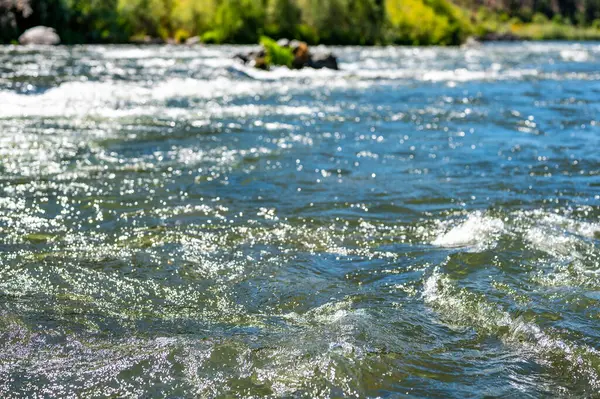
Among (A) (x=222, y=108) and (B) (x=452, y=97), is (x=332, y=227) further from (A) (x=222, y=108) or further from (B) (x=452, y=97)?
(B) (x=452, y=97)

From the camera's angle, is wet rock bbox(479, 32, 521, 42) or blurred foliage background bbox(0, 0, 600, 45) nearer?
blurred foliage background bbox(0, 0, 600, 45)

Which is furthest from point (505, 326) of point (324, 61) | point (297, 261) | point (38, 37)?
point (38, 37)

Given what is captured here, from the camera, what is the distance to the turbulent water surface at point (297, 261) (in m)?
4.04

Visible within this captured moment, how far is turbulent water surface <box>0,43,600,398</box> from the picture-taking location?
4.04 m

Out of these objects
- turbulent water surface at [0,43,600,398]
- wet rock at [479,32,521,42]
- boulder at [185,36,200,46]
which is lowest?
wet rock at [479,32,521,42]

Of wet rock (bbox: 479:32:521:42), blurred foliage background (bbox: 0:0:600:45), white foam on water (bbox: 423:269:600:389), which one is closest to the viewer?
white foam on water (bbox: 423:269:600:389)

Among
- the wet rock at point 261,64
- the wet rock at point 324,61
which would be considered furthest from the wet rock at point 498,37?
the wet rock at point 261,64

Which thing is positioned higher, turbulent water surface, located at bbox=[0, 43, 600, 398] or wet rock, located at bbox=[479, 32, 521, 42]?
turbulent water surface, located at bbox=[0, 43, 600, 398]

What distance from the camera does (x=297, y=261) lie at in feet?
19.8

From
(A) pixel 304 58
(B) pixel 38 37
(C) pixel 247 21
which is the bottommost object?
(A) pixel 304 58

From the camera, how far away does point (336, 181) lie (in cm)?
926

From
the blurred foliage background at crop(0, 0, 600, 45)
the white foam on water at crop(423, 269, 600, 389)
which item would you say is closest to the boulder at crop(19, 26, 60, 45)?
the blurred foliage background at crop(0, 0, 600, 45)

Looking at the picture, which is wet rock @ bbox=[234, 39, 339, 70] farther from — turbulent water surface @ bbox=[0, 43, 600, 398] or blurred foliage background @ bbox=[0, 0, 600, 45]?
blurred foliage background @ bbox=[0, 0, 600, 45]

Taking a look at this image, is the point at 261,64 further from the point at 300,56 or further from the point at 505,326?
the point at 505,326
